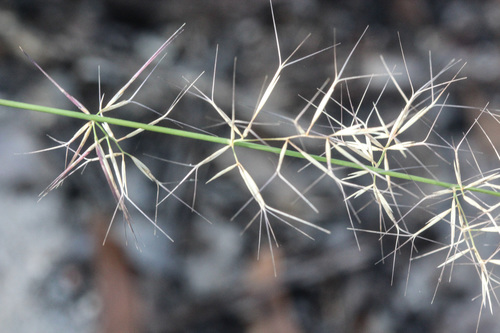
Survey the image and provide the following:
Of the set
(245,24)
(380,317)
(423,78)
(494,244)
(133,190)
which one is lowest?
(380,317)

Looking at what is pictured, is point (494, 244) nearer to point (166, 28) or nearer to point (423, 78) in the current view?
point (423, 78)

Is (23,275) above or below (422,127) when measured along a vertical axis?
below

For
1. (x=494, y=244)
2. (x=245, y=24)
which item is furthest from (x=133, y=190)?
(x=494, y=244)

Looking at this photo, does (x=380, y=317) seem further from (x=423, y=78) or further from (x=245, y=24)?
(x=245, y=24)

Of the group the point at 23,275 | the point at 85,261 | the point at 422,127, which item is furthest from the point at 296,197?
the point at 23,275

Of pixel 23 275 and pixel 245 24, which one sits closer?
pixel 23 275

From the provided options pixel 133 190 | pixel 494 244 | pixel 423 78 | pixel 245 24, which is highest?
pixel 245 24

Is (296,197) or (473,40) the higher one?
(473,40)
